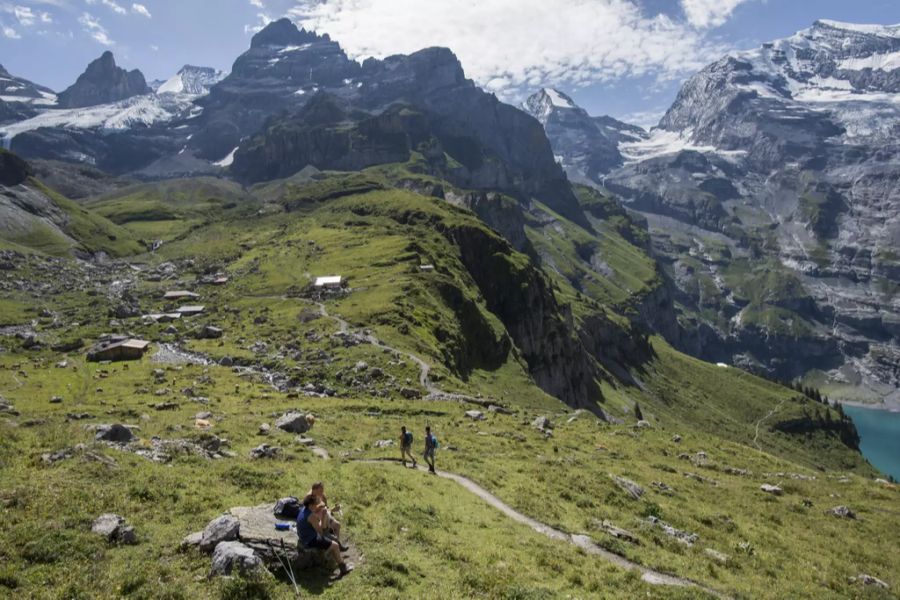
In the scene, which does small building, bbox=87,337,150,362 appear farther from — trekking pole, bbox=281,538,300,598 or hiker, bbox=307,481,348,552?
trekking pole, bbox=281,538,300,598

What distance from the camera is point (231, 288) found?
15275cm

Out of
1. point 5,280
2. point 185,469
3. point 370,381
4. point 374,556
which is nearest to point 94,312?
point 5,280

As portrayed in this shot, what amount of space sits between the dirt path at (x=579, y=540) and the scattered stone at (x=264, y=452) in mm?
9587

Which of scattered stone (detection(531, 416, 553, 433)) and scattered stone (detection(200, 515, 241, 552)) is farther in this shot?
scattered stone (detection(531, 416, 553, 433))

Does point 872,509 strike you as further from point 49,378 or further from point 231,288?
point 231,288

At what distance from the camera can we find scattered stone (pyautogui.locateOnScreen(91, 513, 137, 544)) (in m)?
17.8

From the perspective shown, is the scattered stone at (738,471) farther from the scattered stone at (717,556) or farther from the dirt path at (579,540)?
the dirt path at (579,540)

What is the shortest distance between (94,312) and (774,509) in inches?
5248

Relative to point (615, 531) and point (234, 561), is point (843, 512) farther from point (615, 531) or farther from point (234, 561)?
point (234, 561)

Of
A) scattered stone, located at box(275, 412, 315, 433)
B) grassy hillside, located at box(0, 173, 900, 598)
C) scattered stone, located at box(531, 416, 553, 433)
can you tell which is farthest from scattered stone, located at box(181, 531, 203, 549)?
scattered stone, located at box(531, 416, 553, 433)

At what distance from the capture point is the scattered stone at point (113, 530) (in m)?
17.8

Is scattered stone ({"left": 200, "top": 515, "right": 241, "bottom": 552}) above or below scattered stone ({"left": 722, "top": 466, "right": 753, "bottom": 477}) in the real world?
above

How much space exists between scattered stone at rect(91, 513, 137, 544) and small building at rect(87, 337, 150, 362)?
76.4 metres

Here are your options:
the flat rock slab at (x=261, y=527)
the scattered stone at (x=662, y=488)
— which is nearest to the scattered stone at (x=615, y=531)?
the scattered stone at (x=662, y=488)
